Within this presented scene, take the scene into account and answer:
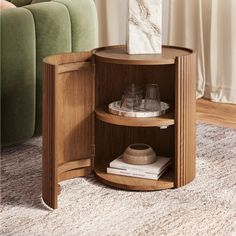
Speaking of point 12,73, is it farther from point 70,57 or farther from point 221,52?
point 221,52

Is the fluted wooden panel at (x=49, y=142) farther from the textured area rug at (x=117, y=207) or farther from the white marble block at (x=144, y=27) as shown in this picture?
the white marble block at (x=144, y=27)

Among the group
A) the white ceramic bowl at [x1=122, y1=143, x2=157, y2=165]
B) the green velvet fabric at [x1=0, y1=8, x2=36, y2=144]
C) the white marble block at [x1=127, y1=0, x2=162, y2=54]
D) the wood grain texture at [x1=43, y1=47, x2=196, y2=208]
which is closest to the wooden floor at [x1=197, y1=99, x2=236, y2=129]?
the wood grain texture at [x1=43, y1=47, x2=196, y2=208]

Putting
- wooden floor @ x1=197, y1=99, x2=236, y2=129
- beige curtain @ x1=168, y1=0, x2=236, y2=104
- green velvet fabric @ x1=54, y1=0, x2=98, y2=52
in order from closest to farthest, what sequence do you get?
green velvet fabric @ x1=54, y1=0, x2=98, y2=52
wooden floor @ x1=197, y1=99, x2=236, y2=129
beige curtain @ x1=168, y1=0, x2=236, y2=104

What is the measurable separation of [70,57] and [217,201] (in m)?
0.78

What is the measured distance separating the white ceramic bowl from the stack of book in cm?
2

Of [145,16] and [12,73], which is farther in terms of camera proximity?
[12,73]

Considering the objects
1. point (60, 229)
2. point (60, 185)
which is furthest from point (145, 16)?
point (60, 229)

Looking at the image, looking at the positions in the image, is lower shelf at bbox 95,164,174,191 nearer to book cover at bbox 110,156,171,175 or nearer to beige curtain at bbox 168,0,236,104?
book cover at bbox 110,156,171,175

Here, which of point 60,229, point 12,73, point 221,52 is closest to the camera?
point 60,229

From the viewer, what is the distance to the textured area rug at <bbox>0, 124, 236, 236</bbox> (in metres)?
1.85

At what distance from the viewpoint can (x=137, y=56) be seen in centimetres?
219

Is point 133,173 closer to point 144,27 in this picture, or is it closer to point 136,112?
point 136,112

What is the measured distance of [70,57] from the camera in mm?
2215

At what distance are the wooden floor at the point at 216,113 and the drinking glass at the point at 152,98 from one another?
86cm
